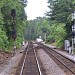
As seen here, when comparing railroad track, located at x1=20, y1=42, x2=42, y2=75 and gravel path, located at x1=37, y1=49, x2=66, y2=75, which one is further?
gravel path, located at x1=37, y1=49, x2=66, y2=75

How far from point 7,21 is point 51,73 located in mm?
32837

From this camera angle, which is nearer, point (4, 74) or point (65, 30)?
point (4, 74)

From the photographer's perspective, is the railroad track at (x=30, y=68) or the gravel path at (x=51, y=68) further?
the gravel path at (x=51, y=68)

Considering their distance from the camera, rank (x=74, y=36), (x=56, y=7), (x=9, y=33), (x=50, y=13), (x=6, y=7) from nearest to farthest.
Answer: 1. (x=74, y=36)
2. (x=6, y=7)
3. (x=9, y=33)
4. (x=56, y=7)
5. (x=50, y=13)

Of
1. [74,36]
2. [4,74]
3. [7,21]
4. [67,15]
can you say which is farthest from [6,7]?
[4,74]

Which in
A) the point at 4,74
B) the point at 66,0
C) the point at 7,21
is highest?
the point at 66,0

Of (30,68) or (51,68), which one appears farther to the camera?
(51,68)

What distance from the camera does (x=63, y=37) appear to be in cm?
5919

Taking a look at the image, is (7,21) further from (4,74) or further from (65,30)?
(4,74)

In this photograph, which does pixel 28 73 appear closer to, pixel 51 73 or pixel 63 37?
pixel 51 73

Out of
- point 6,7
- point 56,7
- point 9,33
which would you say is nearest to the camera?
point 6,7

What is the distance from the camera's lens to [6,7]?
52.7 meters

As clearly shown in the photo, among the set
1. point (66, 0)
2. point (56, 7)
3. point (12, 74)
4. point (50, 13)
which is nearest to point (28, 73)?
point (12, 74)

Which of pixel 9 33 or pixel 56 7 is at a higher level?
pixel 56 7
